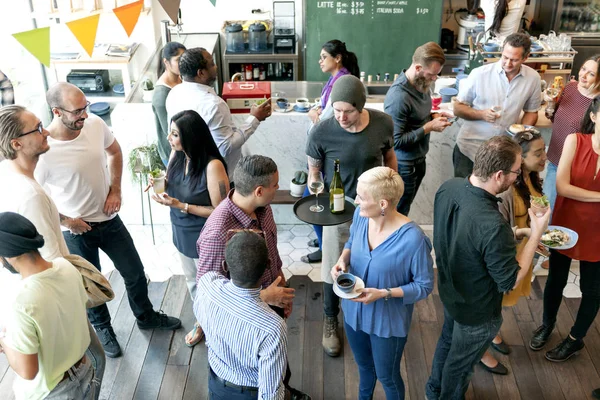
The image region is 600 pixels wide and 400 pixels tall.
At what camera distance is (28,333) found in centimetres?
203

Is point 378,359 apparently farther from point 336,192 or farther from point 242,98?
point 242,98

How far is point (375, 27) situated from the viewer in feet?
22.5

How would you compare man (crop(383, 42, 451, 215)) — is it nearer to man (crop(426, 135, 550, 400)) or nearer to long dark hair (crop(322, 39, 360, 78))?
long dark hair (crop(322, 39, 360, 78))

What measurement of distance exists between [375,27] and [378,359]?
499 cm

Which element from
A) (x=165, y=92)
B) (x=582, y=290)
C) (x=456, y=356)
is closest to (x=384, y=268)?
(x=456, y=356)

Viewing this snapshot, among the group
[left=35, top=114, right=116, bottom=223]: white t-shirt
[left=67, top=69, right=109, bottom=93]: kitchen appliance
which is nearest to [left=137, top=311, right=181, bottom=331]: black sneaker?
[left=35, top=114, right=116, bottom=223]: white t-shirt

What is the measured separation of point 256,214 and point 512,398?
1.78 metres

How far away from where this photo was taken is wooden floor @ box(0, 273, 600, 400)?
3.27 m

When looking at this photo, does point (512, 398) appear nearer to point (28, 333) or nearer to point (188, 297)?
point (188, 297)

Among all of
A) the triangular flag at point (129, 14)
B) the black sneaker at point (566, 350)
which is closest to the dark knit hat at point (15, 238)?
the triangular flag at point (129, 14)

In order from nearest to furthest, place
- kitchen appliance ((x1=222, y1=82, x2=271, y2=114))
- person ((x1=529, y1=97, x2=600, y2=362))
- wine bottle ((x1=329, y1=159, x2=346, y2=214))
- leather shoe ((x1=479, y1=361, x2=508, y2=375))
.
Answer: person ((x1=529, y1=97, x2=600, y2=362)) < wine bottle ((x1=329, y1=159, x2=346, y2=214)) < leather shoe ((x1=479, y1=361, x2=508, y2=375)) < kitchen appliance ((x1=222, y1=82, x2=271, y2=114))

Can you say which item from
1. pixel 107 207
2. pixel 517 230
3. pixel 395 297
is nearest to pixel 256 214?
pixel 395 297

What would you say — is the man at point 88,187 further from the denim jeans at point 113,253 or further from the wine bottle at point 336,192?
the wine bottle at point 336,192

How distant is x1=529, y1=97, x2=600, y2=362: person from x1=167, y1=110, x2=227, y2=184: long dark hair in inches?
71.6
